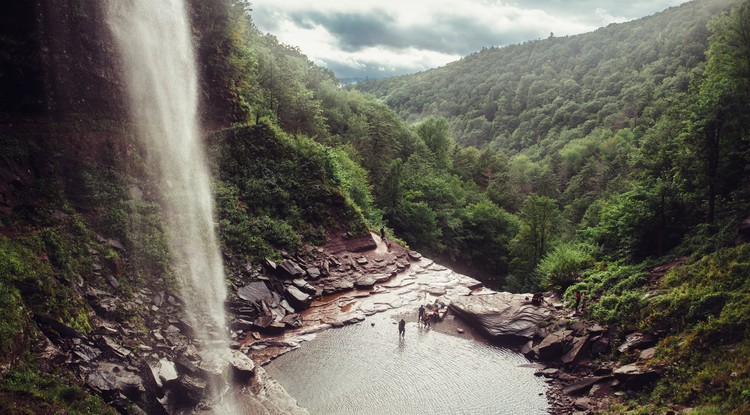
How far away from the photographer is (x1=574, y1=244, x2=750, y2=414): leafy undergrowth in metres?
12.5

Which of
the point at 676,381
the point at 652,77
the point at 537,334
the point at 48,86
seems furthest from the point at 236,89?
the point at 652,77

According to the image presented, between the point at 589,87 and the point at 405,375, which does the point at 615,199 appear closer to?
the point at 405,375

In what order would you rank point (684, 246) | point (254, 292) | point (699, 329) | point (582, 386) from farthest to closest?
1. point (254, 292)
2. point (684, 246)
3. point (582, 386)
4. point (699, 329)

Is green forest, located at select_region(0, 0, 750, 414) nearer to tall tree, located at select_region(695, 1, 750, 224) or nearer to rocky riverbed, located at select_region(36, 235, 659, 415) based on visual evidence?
tall tree, located at select_region(695, 1, 750, 224)

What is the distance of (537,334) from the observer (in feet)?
68.0

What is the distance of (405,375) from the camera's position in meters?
17.5

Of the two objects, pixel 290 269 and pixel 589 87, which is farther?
Answer: pixel 589 87

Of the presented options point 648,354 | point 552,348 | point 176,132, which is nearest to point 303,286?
point 176,132

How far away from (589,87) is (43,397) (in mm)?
164714

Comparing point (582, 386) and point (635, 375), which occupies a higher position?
point (635, 375)

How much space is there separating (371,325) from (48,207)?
16.3 meters

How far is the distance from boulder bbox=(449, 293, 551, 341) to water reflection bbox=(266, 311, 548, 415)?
3.58ft

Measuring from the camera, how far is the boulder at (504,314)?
832 inches

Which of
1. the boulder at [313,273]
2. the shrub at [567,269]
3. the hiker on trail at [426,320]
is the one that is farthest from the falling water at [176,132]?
the shrub at [567,269]
